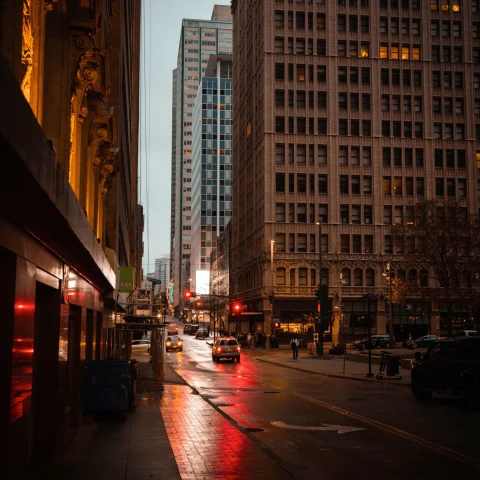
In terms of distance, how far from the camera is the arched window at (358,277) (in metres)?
73.7

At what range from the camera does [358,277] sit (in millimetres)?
73750

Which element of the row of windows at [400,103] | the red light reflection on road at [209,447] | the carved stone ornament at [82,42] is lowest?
the red light reflection on road at [209,447]

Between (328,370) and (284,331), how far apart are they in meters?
38.3

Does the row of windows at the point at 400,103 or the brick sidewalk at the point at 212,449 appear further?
the row of windows at the point at 400,103

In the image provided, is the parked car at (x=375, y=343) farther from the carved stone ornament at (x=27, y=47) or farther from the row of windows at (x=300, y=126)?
the carved stone ornament at (x=27, y=47)

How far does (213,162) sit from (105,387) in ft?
528

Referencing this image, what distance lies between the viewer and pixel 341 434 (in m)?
14.0

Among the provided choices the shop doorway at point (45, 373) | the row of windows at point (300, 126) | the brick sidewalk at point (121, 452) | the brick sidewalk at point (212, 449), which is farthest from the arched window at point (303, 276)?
the shop doorway at point (45, 373)

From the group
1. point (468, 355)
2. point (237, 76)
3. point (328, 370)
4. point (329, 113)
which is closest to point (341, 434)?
point (468, 355)

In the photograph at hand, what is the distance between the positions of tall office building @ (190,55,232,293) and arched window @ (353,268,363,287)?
327 ft

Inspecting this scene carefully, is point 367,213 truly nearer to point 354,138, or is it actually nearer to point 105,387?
point 354,138

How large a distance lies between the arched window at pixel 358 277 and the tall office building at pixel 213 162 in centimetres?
9972

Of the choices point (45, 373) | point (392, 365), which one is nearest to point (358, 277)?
point (392, 365)

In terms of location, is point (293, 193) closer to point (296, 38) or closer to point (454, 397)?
point (296, 38)
